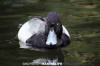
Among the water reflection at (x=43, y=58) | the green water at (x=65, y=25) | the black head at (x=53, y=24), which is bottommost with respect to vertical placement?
the water reflection at (x=43, y=58)

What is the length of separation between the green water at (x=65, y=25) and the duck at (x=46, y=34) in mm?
201

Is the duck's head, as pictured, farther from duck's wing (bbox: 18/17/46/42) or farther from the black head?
duck's wing (bbox: 18/17/46/42)

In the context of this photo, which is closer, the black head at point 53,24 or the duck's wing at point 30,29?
the black head at point 53,24

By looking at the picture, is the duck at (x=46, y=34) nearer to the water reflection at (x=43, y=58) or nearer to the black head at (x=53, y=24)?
the black head at (x=53, y=24)

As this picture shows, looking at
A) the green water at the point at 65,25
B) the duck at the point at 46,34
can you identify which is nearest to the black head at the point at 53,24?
the duck at the point at 46,34

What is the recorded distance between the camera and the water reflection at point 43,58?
913 cm

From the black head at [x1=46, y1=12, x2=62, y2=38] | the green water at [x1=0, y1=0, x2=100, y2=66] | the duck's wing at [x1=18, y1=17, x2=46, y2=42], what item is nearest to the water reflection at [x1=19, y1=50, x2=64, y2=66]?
the green water at [x1=0, y1=0, x2=100, y2=66]

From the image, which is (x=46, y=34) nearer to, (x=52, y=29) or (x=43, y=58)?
(x=52, y=29)

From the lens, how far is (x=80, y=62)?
29.7 ft

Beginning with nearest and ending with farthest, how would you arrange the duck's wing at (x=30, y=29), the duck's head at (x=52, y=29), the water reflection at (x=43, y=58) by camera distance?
1. the water reflection at (x=43, y=58)
2. the duck's head at (x=52, y=29)
3. the duck's wing at (x=30, y=29)

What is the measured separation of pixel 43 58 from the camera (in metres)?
9.52

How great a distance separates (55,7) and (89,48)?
4.14 meters

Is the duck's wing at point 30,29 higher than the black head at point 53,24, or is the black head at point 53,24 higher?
the black head at point 53,24

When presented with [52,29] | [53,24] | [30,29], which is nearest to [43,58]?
[52,29]
